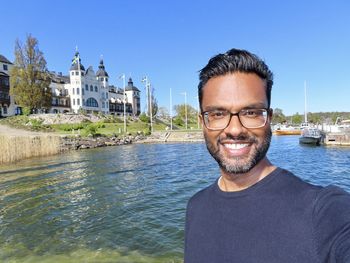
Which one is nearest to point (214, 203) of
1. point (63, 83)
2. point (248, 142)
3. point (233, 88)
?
point (248, 142)

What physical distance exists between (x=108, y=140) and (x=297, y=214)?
55436 mm

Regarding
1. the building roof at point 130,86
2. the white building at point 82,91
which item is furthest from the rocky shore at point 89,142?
the building roof at point 130,86

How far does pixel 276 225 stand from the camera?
5.69ft

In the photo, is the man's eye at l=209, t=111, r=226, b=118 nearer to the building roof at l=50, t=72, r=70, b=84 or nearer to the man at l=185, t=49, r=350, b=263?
the man at l=185, t=49, r=350, b=263

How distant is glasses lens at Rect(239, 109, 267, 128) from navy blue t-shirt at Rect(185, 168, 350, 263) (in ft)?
1.17

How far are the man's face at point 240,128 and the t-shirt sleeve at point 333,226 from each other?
49 cm

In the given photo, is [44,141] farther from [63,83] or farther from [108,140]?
[63,83]

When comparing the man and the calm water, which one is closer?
the man

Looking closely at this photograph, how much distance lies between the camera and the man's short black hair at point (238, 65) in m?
2.02

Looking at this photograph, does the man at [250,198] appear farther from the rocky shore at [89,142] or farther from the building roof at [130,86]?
the building roof at [130,86]

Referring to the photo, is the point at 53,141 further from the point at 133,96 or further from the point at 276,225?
the point at 133,96

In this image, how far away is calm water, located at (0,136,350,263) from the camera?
7.71 metres

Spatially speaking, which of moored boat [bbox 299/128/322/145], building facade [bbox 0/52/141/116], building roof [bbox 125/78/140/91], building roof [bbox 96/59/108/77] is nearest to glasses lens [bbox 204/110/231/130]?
moored boat [bbox 299/128/322/145]

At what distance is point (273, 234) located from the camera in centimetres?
172
